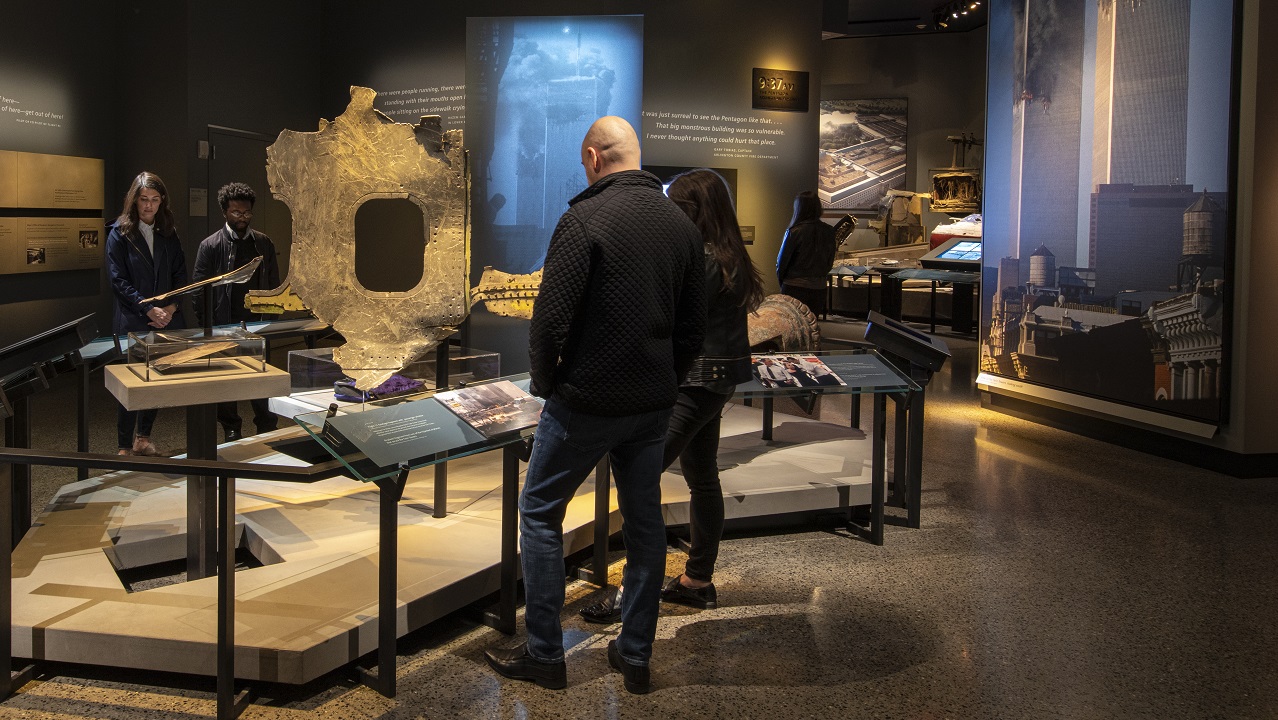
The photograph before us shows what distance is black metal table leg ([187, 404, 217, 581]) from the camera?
3786 millimetres

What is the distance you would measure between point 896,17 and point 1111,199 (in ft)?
37.3

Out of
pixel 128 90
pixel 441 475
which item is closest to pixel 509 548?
pixel 441 475

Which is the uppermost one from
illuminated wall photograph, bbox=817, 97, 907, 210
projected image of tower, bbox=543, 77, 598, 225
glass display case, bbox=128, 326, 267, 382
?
illuminated wall photograph, bbox=817, 97, 907, 210

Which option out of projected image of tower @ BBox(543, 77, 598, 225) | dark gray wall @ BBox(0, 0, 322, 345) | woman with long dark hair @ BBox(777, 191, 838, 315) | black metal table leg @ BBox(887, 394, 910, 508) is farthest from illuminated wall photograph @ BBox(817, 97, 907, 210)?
black metal table leg @ BBox(887, 394, 910, 508)

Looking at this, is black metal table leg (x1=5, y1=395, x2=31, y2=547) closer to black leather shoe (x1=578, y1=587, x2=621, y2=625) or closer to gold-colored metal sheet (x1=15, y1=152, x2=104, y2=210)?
black leather shoe (x1=578, y1=587, x2=621, y2=625)

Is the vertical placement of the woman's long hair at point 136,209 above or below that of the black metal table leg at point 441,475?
above

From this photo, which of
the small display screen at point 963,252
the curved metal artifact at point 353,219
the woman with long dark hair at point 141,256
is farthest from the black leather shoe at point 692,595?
the small display screen at point 963,252

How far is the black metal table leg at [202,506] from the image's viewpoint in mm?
3786

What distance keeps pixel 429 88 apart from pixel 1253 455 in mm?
7763

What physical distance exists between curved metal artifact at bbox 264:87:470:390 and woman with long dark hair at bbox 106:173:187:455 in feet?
4.38

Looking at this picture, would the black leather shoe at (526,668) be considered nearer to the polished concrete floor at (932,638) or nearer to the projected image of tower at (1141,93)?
the polished concrete floor at (932,638)

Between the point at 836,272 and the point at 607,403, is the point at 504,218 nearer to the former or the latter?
the point at 607,403

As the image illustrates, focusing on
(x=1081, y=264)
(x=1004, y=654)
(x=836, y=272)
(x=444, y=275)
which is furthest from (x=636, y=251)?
(x=836, y=272)

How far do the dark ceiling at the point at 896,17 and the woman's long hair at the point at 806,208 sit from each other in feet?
23.3
